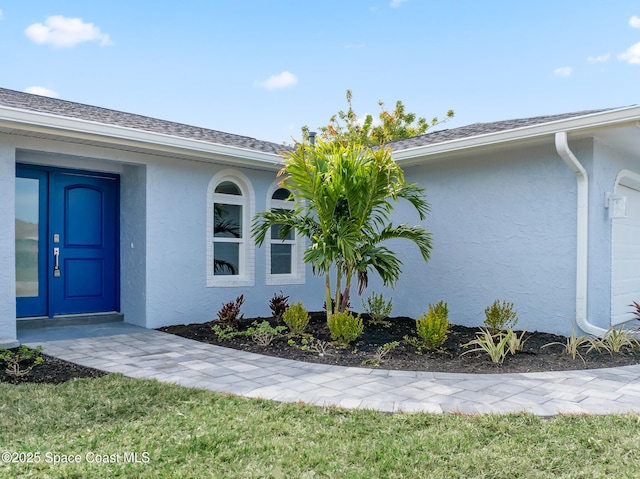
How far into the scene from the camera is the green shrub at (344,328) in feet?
18.8

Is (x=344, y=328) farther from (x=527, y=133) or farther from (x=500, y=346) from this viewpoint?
(x=527, y=133)

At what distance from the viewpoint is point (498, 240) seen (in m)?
7.14

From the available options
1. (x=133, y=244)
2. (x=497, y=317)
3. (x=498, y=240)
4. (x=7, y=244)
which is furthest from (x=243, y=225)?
(x=497, y=317)

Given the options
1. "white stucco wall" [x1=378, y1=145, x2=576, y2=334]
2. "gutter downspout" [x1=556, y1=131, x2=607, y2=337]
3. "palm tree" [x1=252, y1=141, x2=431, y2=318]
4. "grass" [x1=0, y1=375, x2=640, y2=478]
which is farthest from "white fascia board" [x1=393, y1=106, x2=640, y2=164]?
"grass" [x1=0, y1=375, x2=640, y2=478]

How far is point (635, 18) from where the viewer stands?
1058 cm

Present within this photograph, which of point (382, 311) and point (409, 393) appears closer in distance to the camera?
point (409, 393)

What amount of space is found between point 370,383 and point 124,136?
A: 4440 millimetres

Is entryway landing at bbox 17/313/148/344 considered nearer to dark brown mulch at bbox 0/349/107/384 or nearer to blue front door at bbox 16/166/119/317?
blue front door at bbox 16/166/119/317

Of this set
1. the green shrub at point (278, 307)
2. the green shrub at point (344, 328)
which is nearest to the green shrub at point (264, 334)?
the green shrub at point (344, 328)

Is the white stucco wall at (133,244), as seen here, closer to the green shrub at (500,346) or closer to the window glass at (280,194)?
the window glass at (280,194)

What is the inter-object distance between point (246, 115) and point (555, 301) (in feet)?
56.9

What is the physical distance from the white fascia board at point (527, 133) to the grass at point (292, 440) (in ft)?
11.6

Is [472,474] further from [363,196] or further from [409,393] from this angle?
[363,196]

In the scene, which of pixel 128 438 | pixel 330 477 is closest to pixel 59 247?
pixel 128 438
